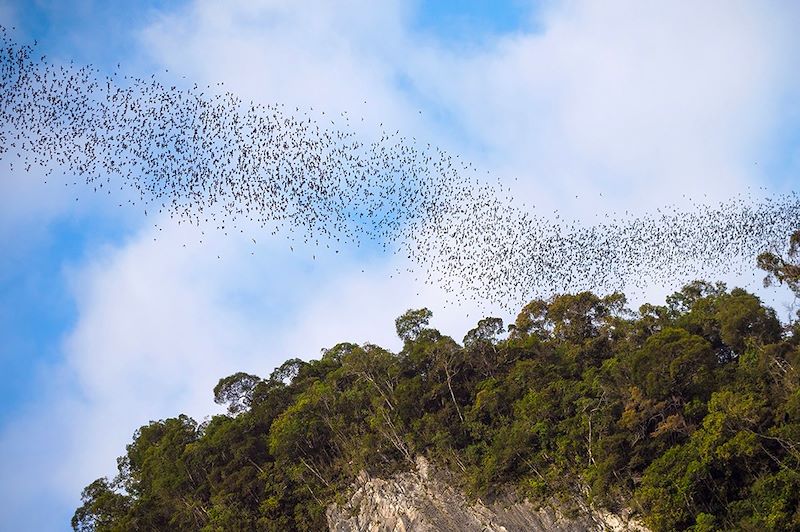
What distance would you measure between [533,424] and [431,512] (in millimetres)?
7538

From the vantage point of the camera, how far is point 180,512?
45781 millimetres

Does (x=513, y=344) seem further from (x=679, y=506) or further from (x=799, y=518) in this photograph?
(x=799, y=518)

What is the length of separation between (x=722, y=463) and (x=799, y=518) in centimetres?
398

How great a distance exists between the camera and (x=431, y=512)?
40844mm

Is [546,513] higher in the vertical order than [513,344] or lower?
lower

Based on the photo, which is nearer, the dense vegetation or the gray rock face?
the dense vegetation

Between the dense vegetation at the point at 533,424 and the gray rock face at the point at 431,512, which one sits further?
the gray rock face at the point at 431,512

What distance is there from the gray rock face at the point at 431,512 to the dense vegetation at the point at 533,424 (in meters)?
0.90

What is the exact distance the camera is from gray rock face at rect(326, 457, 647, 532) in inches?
1510

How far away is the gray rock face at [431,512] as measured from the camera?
38344 mm

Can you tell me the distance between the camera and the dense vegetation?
34.8m

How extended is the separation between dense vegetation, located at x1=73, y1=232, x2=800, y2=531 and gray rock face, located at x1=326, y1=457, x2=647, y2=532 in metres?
0.90

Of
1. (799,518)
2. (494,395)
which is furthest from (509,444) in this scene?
(799,518)

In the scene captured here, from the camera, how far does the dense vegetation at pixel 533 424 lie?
114 ft
